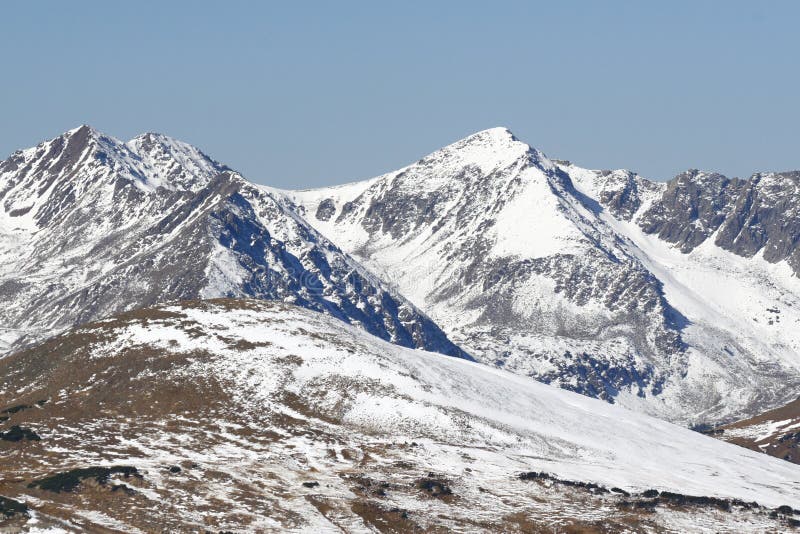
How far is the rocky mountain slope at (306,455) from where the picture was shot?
432ft

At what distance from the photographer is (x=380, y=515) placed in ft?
438

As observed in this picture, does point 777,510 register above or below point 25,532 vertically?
above

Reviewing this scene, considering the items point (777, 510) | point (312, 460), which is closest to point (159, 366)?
point (312, 460)

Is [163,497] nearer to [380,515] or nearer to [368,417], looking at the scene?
[380,515]

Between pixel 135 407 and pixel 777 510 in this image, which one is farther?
pixel 135 407

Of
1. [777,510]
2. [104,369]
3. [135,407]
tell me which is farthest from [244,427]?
[777,510]

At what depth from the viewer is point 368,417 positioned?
180m

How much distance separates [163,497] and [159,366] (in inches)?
2240

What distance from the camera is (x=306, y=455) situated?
159m

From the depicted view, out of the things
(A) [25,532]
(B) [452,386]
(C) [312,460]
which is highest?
(B) [452,386]

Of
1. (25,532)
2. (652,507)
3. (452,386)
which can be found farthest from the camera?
(452,386)

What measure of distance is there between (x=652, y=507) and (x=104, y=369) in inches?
3080

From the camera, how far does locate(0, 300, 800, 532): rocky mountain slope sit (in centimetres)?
13162

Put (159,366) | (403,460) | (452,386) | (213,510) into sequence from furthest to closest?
(452,386), (159,366), (403,460), (213,510)
